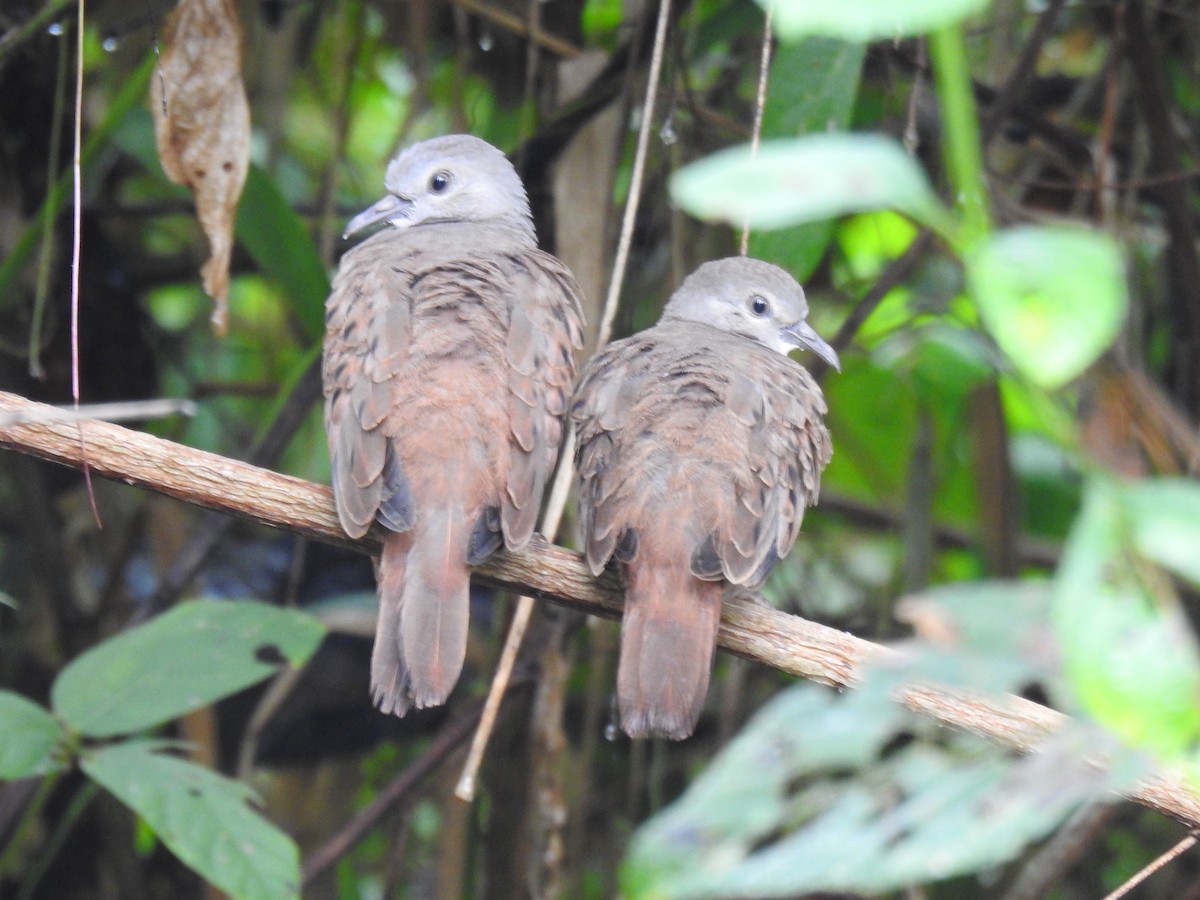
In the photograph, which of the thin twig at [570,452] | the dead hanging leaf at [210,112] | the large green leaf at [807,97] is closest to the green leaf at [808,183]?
the thin twig at [570,452]

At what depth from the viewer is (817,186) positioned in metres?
0.76

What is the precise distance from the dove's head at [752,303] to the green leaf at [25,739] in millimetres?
1818

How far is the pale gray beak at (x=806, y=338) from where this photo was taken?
337 centimetres

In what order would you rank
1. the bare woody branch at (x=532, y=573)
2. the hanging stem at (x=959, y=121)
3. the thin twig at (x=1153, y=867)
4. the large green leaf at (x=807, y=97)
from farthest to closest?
the large green leaf at (x=807, y=97)
the bare woody branch at (x=532, y=573)
the thin twig at (x=1153, y=867)
the hanging stem at (x=959, y=121)

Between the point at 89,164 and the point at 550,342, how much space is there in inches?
57.9

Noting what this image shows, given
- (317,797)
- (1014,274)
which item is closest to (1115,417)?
(1014,274)

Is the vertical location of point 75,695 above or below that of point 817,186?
below

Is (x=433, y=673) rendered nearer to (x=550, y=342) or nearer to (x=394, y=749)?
(x=550, y=342)

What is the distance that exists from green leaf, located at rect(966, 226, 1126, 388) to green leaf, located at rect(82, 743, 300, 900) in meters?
2.29

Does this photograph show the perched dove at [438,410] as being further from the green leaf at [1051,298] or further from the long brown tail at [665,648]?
the green leaf at [1051,298]

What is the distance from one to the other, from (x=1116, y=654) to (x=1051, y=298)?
0.67 feet

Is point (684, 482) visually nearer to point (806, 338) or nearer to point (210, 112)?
point (806, 338)

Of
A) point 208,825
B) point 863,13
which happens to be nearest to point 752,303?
point 208,825

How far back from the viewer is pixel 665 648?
2.48 metres
